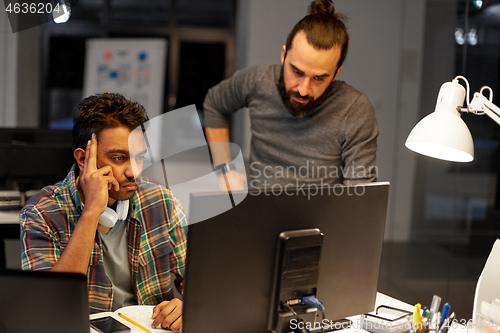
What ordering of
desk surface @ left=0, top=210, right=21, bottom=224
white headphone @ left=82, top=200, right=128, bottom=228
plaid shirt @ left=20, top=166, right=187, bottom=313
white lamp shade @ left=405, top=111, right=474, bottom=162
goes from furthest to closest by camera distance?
desk surface @ left=0, top=210, right=21, bottom=224 < white headphone @ left=82, top=200, right=128, bottom=228 < plaid shirt @ left=20, top=166, right=187, bottom=313 < white lamp shade @ left=405, top=111, right=474, bottom=162

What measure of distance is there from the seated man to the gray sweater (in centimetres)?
48

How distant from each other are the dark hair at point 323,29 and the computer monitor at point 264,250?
700mm

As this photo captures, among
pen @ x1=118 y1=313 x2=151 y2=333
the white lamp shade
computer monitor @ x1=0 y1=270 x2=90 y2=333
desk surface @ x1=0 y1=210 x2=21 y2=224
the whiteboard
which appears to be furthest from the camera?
the whiteboard

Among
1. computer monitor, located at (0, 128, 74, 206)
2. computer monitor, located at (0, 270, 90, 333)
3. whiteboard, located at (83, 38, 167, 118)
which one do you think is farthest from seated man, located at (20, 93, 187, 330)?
whiteboard, located at (83, 38, 167, 118)

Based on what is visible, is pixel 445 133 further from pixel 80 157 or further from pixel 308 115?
pixel 80 157

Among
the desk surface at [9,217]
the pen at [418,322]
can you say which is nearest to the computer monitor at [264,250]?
the pen at [418,322]

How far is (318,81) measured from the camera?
1632 millimetres

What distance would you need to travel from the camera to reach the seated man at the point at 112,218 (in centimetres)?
132

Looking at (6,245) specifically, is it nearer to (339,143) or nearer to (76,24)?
(339,143)

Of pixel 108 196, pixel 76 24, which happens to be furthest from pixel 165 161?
pixel 76 24

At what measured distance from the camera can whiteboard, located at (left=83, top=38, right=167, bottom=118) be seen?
15.1 feet

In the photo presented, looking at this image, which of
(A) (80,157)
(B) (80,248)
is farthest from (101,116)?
(B) (80,248)

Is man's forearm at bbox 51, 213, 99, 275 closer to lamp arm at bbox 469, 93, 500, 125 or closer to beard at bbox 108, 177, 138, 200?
beard at bbox 108, 177, 138, 200

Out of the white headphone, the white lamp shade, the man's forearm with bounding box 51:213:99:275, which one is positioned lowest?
the man's forearm with bounding box 51:213:99:275
